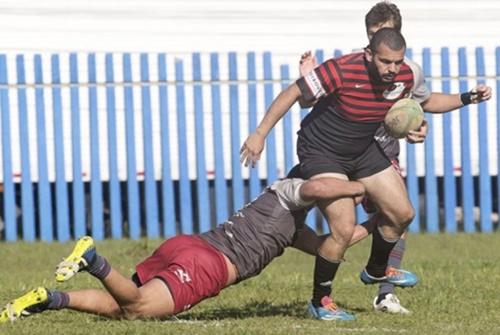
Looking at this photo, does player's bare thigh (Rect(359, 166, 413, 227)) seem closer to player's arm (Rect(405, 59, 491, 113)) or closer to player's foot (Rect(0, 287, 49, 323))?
player's arm (Rect(405, 59, 491, 113))

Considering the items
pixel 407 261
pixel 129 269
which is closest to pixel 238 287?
pixel 129 269

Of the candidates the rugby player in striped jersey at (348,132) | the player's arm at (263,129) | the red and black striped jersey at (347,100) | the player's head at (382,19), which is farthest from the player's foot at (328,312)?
the player's head at (382,19)

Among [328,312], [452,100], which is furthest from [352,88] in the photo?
[328,312]

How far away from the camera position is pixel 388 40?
9.72 metres

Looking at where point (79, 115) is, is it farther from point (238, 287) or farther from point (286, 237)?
point (286, 237)

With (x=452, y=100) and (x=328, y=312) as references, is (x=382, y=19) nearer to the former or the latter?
(x=452, y=100)

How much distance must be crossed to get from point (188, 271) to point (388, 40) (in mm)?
1842

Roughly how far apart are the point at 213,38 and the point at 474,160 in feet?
11.2

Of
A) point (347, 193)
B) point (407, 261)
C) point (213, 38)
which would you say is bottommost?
point (407, 261)

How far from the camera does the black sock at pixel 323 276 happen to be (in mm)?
10008

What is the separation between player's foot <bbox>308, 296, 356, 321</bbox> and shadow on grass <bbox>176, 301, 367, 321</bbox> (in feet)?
0.34

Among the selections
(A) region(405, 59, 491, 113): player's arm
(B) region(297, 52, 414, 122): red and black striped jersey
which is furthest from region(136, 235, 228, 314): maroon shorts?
(A) region(405, 59, 491, 113): player's arm

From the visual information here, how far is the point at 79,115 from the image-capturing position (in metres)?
18.2

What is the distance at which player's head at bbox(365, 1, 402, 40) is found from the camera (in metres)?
10.7
